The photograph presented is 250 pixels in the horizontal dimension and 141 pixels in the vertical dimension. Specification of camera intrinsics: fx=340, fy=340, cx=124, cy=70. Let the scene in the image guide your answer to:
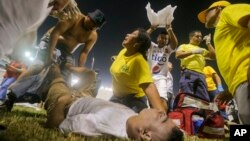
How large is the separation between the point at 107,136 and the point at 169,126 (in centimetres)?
62

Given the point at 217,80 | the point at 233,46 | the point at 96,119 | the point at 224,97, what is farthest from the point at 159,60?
the point at 96,119

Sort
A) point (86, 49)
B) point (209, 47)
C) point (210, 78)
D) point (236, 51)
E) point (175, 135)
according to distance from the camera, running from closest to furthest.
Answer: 1. point (175, 135)
2. point (236, 51)
3. point (209, 47)
4. point (86, 49)
5. point (210, 78)

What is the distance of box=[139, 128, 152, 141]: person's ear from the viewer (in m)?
3.23

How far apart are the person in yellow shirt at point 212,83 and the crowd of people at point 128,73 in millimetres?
1366

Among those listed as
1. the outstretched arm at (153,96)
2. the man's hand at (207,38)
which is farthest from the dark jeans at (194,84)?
the outstretched arm at (153,96)

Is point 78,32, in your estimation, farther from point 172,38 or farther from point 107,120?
point 107,120

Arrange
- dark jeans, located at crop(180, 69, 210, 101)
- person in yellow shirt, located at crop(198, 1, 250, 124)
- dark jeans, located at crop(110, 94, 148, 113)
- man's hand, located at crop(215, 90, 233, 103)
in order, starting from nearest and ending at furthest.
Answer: person in yellow shirt, located at crop(198, 1, 250, 124)
man's hand, located at crop(215, 90, 233, 103)
dark jeans, located at crop(110, 94, 148, 113)
dark jeans, located at crop(180, 69, 210, 101)

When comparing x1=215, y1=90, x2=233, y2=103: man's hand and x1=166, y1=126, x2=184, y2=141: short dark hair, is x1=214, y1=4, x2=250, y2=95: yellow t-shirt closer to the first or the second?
x1=215, y1=90, x2=233, y2=103: man's hand

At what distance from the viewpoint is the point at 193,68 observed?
22.6ft

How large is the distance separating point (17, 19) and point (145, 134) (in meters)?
2.03

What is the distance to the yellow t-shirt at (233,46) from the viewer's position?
10.5 ft

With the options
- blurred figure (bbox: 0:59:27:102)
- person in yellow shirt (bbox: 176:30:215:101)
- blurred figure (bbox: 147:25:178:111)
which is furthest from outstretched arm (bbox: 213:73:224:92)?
blurred figure (bbox: 0:59:27:102)

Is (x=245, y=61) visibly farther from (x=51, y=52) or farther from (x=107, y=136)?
(x=51, y=52)

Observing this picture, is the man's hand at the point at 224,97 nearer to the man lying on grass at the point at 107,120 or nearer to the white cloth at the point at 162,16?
the man lying on grass at the point at 107,120
